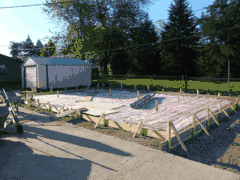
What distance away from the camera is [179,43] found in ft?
128

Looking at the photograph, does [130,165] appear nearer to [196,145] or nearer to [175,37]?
[196,145]

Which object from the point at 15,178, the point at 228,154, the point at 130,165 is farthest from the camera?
the point at 228,154

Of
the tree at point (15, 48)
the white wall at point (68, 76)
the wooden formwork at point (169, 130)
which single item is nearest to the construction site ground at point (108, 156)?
the wooden formwork at point (169, 130)

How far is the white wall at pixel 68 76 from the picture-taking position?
27.3 metres

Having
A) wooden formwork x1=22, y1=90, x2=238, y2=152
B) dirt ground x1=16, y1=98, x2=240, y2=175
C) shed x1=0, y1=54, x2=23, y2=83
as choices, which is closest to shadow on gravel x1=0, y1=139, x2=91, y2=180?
dirt ground x1=16, y1=98, x2=240, y2=175

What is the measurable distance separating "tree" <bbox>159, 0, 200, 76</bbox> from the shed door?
25.2m

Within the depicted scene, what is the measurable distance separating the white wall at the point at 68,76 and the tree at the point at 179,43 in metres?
17.8

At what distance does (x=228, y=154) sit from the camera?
659cm

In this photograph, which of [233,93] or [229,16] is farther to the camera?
[229,16]

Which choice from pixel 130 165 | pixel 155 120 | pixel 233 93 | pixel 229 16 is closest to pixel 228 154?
pixel 130 165

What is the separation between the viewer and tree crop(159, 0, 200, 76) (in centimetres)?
3903

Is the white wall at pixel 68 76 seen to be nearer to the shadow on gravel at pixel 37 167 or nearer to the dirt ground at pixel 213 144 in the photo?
the dirt ground at pixel 213 144

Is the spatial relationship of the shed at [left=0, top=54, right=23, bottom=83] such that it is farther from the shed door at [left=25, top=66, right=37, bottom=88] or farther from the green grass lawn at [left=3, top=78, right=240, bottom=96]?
the green grass lawn at [left=3, top=78, right=240, bottom=96]

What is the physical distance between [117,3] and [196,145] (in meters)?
37.7
